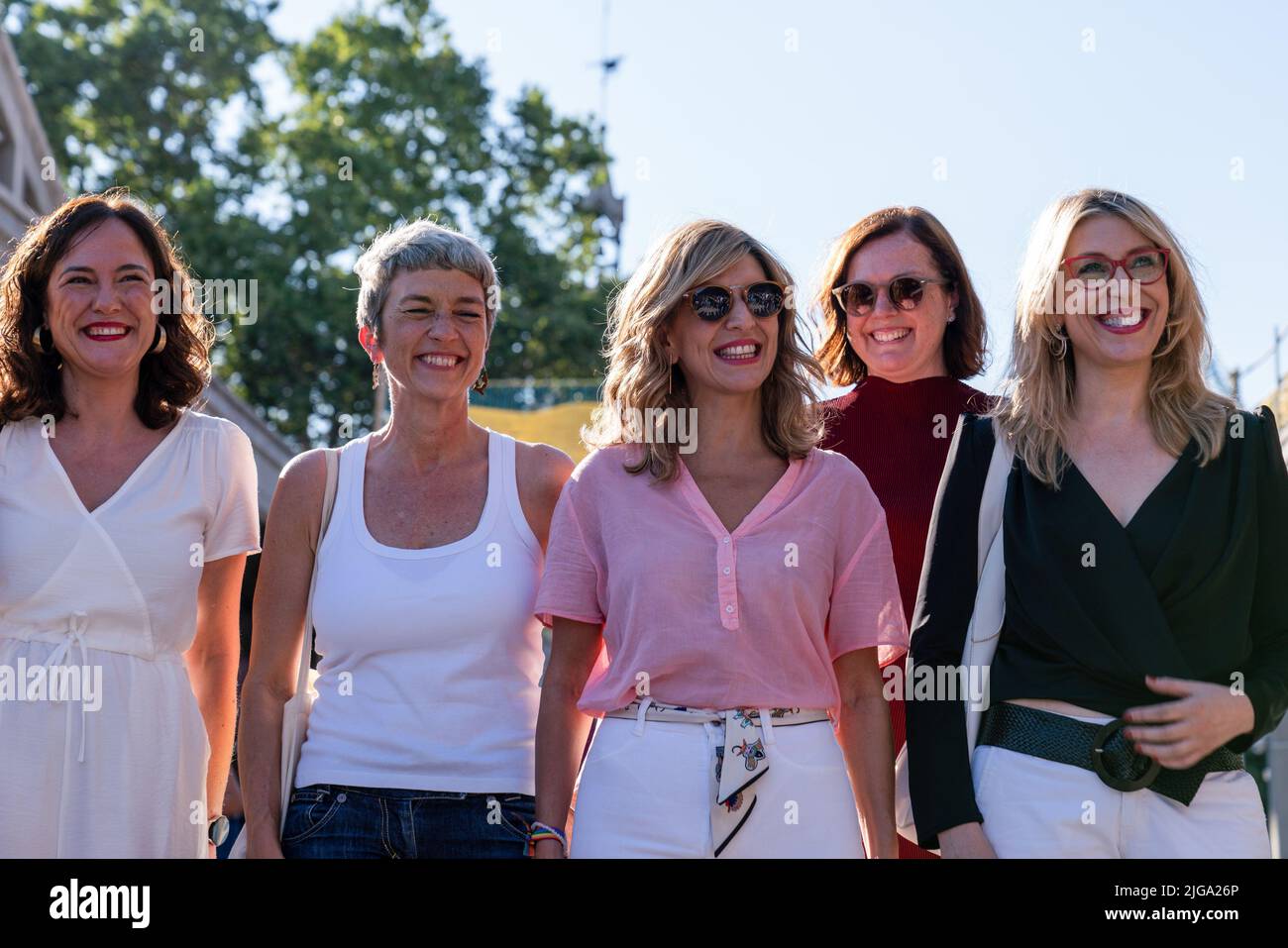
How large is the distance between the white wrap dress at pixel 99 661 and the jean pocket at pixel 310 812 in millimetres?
314

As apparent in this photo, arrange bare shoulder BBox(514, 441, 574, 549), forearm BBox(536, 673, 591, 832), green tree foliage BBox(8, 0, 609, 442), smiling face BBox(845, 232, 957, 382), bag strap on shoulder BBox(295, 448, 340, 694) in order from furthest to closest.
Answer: green tree foliage BBox(8, 0, 609, 442) < smiling face BBox(845, 232, 957, 382) < bare shoulder BBox(514, 441, 574, 549) < bag strap on shoulder BBox(295, 448, 340, 694) < forearm BBox(536, 673, 591, 832)

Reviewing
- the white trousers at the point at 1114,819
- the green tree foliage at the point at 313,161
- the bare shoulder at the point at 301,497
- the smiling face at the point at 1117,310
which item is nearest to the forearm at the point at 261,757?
the bare shoulder at the point at 301,497

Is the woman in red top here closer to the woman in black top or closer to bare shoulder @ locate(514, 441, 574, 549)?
the woman in black top

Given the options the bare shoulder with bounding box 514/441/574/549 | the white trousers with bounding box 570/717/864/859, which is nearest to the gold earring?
the bare shoulder with bounding box 514/441/574/549

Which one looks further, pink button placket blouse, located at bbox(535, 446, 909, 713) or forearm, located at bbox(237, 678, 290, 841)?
forearm, located at bbox(237, 678, 290, 841)

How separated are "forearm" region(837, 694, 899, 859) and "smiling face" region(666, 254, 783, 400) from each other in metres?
0.85

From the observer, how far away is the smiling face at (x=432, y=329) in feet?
13.0

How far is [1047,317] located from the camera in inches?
140

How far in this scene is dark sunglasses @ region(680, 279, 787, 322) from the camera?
374 centimetres

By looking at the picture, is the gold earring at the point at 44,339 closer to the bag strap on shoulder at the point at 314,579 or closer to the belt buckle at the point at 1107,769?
the bag strap on shoulder at the point at 314,579

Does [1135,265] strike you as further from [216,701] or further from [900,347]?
[216,701]

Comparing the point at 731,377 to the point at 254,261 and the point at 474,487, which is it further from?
the point at 254,261

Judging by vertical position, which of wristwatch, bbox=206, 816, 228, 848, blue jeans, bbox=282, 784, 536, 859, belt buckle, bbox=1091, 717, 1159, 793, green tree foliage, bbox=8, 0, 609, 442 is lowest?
wristwatch, bbox=206, 816, 228, 848

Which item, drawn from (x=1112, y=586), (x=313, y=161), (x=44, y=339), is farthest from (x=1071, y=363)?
(x=313, y=161)
